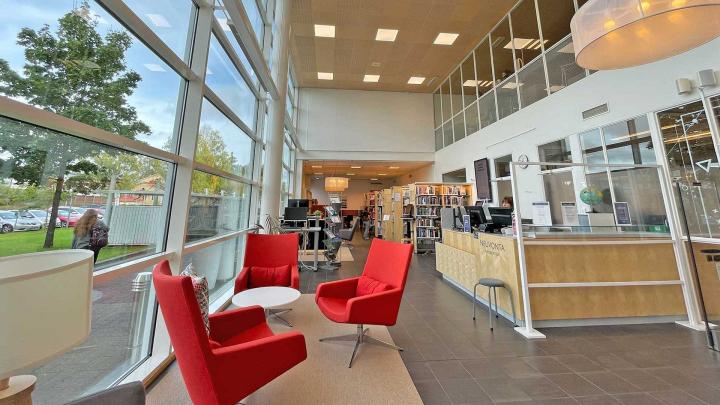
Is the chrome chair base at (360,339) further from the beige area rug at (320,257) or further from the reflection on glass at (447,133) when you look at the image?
the reflection on glass at (447,133)

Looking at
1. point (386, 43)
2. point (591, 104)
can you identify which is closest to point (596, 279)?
point (591, 104)

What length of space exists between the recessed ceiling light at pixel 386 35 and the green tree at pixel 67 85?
6721 mm

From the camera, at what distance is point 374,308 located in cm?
222

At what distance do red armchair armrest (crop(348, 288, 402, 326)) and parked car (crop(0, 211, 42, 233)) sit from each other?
192cm

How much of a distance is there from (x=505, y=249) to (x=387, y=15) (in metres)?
6.31

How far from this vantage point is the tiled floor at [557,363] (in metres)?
1.88

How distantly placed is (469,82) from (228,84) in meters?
7.55

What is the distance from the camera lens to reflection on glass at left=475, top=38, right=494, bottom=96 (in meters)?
7.47

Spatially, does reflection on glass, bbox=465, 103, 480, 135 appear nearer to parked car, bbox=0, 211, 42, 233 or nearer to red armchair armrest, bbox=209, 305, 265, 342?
red armchair armrest, bbox=209, 305, 265, 342

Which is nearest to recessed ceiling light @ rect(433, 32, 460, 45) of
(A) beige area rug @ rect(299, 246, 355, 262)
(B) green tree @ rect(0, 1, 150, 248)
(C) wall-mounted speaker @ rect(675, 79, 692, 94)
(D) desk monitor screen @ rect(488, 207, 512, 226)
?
(C) wall-mounted speaker @ rect(675, 79, 692, 94)

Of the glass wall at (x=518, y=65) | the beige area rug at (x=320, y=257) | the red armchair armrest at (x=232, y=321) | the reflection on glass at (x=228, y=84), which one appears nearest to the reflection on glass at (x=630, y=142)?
the glass wall at (x=518, y=65)

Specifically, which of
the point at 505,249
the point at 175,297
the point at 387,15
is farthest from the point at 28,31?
the point at 387,15

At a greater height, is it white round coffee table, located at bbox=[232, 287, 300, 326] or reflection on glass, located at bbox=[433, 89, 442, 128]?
reflection on glass, located at bbox=[433, 89, 442, 128]

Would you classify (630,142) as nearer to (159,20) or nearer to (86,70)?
(159,20)
